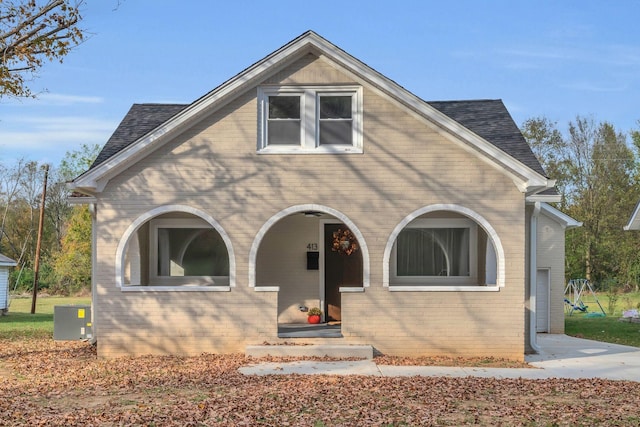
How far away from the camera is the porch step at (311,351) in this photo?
1508cm

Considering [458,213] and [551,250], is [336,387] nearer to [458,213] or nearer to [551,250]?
[458,213]

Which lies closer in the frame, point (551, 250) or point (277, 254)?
point (277, 254)

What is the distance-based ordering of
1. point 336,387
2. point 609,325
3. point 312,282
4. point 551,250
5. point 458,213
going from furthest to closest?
point 609,325
point 551,250
point 312,282
point 458,213
point 336,387

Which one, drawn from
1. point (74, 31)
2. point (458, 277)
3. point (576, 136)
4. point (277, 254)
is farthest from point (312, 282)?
point (576, 136)

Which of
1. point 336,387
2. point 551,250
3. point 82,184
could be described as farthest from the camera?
point 551,250

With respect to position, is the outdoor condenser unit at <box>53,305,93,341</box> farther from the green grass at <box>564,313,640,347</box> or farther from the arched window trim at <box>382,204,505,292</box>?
the green grass at <box>564,313,640,347</box>

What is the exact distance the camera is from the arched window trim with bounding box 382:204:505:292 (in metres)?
15.5

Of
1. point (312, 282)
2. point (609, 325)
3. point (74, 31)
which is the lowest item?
point (609, 325)

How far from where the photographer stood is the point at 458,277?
17094 mm

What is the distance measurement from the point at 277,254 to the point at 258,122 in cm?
403

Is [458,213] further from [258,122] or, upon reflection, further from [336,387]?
[336,387]

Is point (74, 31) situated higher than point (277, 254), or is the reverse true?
point (74, 31)

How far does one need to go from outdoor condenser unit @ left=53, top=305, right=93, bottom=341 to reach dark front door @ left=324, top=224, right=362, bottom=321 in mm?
6040

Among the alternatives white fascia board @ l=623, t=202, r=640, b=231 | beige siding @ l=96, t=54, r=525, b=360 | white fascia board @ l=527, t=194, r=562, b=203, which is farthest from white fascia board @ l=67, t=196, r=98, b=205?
white fascia board @ l=623, t=202, r=640, b=231
